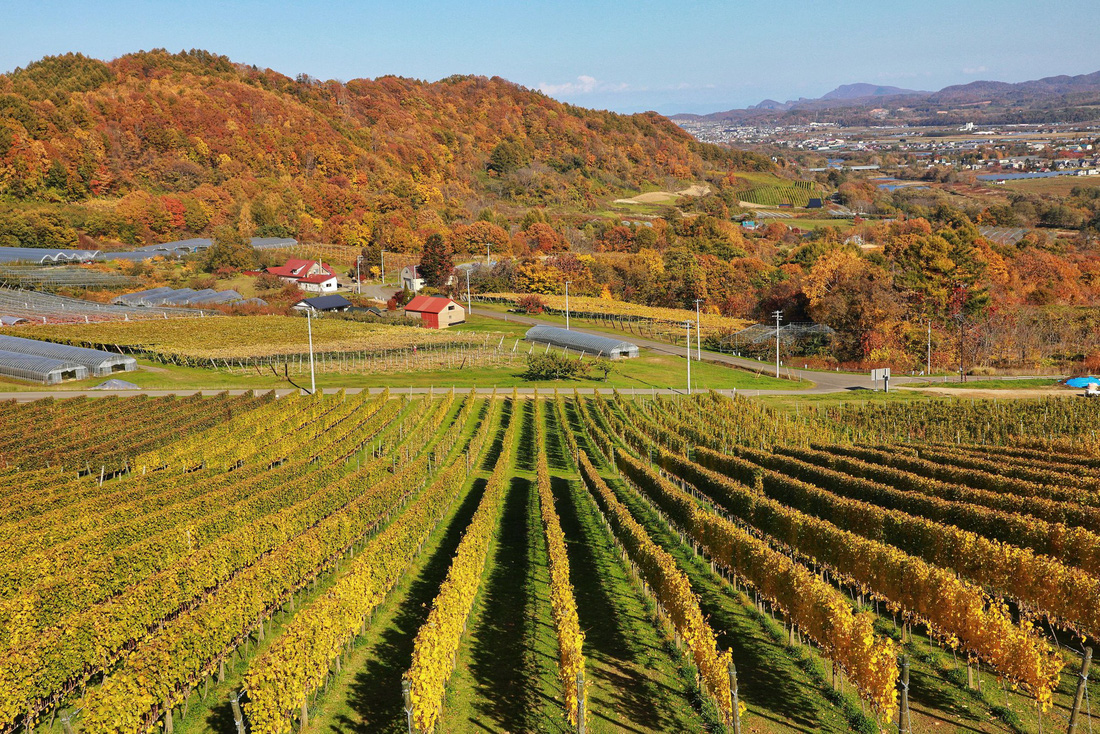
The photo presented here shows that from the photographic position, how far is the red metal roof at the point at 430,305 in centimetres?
8575

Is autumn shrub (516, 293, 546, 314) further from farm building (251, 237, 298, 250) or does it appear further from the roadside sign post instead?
farm building (251, 237, 298, 250)

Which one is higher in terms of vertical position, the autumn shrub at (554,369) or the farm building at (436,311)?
the farm building at (436,311)

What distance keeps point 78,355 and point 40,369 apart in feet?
11.4

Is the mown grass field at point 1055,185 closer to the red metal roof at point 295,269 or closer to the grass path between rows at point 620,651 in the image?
the red metal roof at point 295,269

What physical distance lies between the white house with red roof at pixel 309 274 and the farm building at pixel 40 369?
4534cm

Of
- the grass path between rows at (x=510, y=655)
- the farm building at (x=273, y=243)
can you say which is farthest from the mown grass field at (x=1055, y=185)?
the grass path between rows at (x=510, y=655)

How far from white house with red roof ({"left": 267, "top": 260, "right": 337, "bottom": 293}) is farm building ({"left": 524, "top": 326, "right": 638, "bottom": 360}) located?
39415mm

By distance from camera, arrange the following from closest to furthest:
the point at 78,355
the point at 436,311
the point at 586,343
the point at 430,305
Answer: the point at 78,355 → the point at 586,343 → the point at 436,311 → the point at 430,305

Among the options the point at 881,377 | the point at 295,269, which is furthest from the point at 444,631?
the point at 295,269

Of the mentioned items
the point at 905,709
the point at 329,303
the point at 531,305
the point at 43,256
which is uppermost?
the point at 43,256

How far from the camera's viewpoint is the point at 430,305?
86312 millimetres

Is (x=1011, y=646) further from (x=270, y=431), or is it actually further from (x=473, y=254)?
(x=473, y=254)

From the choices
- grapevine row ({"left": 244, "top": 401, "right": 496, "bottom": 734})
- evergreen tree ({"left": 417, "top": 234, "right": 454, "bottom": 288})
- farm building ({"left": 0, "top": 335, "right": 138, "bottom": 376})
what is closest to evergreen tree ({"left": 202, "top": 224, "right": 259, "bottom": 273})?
evergreen tree ({"left": 417, "top": 234, "right": 454, "bottom": 288})

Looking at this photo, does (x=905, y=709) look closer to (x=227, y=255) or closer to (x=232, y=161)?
(x=227, y=255)
